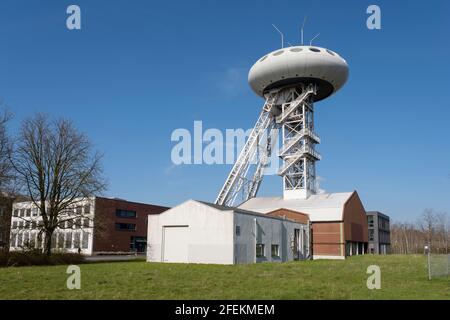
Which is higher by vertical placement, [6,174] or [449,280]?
[6,174]

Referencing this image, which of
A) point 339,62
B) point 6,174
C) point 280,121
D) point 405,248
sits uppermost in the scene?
point 339,62

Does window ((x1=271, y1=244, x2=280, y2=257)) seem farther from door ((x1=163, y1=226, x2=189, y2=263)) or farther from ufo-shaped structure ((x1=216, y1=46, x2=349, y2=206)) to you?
ufo-shaped structure ((x1=216, y1=46, x2=349, y2=206))

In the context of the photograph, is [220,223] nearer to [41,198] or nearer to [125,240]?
[41,198]

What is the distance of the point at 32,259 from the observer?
28.9m

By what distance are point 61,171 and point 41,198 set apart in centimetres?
274

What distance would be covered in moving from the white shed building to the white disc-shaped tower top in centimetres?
2702

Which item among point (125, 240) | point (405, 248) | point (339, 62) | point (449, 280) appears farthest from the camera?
point (405, 248)

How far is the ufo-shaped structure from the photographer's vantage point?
191ft

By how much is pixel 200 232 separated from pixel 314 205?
25420mm

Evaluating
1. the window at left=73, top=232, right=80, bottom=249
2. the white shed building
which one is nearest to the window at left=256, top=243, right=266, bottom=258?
the white shed building

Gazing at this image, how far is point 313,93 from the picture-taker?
60250 mm

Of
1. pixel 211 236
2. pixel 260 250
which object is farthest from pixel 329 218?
pixel 211 236

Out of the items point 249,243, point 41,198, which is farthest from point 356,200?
point 41,198

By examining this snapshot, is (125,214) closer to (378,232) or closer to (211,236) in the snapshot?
(211,236)
